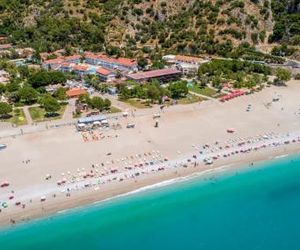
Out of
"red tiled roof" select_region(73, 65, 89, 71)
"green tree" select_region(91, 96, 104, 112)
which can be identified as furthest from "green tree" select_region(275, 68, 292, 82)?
"red tiled roof" select_region(73, 65, 89, 71)

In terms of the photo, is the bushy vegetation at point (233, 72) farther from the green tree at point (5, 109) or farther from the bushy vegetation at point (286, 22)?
the green tree at point (5, 109)

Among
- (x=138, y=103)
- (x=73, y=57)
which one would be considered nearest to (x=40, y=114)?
(x=138, y=103)

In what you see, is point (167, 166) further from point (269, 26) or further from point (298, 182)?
Result: point (269, 26)

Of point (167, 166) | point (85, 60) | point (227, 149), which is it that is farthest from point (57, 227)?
point (85, 60)

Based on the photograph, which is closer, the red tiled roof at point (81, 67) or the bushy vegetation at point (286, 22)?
the red tiled roof at point (81, 67)

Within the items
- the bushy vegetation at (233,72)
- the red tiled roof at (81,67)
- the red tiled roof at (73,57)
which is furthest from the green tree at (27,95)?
the bushy vegetation at (233,72)
